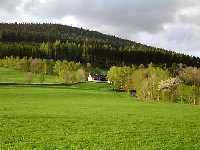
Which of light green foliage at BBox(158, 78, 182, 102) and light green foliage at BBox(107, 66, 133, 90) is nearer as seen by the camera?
light green foliage at BBox(158, 78, 182, 102)

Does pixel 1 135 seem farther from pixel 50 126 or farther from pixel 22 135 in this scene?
pixel 50 126

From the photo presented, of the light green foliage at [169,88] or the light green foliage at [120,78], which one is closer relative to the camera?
the light green foliage at [169,88]

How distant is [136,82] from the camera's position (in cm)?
15550

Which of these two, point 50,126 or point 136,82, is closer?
point 50,126

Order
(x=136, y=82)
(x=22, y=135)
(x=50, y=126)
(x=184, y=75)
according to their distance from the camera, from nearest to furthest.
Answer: (x=22, y=135) → (x=50, y=126) → (x=136, y=82) → (x=184, y=75)

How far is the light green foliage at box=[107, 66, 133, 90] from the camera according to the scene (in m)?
179

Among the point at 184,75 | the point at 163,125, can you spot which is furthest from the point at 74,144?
the point at 184,75

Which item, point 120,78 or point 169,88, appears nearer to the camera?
point 169,88

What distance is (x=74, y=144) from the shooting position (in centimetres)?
2922

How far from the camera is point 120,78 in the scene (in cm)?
18525

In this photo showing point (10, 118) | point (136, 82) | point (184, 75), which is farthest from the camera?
point (184, 75)

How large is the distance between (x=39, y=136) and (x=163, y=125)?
1408 centimetres

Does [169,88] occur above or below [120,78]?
below

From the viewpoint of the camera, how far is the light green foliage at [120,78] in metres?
179
